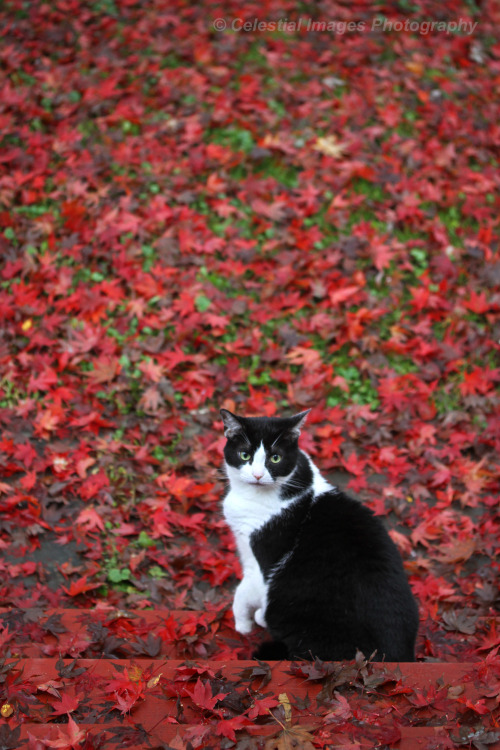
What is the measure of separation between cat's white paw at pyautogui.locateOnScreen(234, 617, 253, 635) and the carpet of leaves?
13 cm

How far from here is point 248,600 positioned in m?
3.34

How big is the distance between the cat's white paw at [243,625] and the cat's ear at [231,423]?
2.97 ft

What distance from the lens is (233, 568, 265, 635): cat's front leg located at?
3.31 meters

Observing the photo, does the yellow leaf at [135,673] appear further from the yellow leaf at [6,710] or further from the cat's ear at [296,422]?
the cat's ear at [296,422]

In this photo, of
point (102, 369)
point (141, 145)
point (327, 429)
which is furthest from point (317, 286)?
point (141, 145)

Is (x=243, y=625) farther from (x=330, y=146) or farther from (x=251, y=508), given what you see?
(x=330, y=146)

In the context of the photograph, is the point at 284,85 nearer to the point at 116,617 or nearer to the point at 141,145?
the point at 141,145

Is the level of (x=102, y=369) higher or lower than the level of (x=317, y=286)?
lower

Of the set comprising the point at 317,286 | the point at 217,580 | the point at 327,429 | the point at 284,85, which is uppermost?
the point at 284,85

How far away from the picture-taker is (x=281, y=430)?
3.41 m

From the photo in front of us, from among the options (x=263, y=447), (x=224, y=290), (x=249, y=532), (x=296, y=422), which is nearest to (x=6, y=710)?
(x=249, y=532)

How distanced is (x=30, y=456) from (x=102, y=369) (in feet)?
2.69

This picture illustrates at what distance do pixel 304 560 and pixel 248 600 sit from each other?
1.19 ft

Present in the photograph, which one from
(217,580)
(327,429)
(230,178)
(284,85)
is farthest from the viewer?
(284,85)
